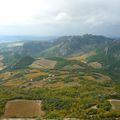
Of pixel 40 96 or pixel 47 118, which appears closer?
pixel 47 118

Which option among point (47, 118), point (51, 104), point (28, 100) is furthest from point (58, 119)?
point (28, 100)

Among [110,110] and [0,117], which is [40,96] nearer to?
[0,117]

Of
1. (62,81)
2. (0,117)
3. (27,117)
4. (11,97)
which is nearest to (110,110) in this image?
(27,117)

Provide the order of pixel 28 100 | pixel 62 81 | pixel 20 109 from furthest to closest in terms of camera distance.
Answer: pixel 62 81 → pixel 28 100 → pixel 20 109

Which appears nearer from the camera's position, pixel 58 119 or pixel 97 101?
pixel 58 119

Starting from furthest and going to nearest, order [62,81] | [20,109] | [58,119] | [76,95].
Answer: [62,81], [76,95], [20,109], [58,119]

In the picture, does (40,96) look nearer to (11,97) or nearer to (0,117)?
(11,97)

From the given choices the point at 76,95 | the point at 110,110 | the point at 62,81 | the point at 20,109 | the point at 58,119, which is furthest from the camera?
the point at 62,81
